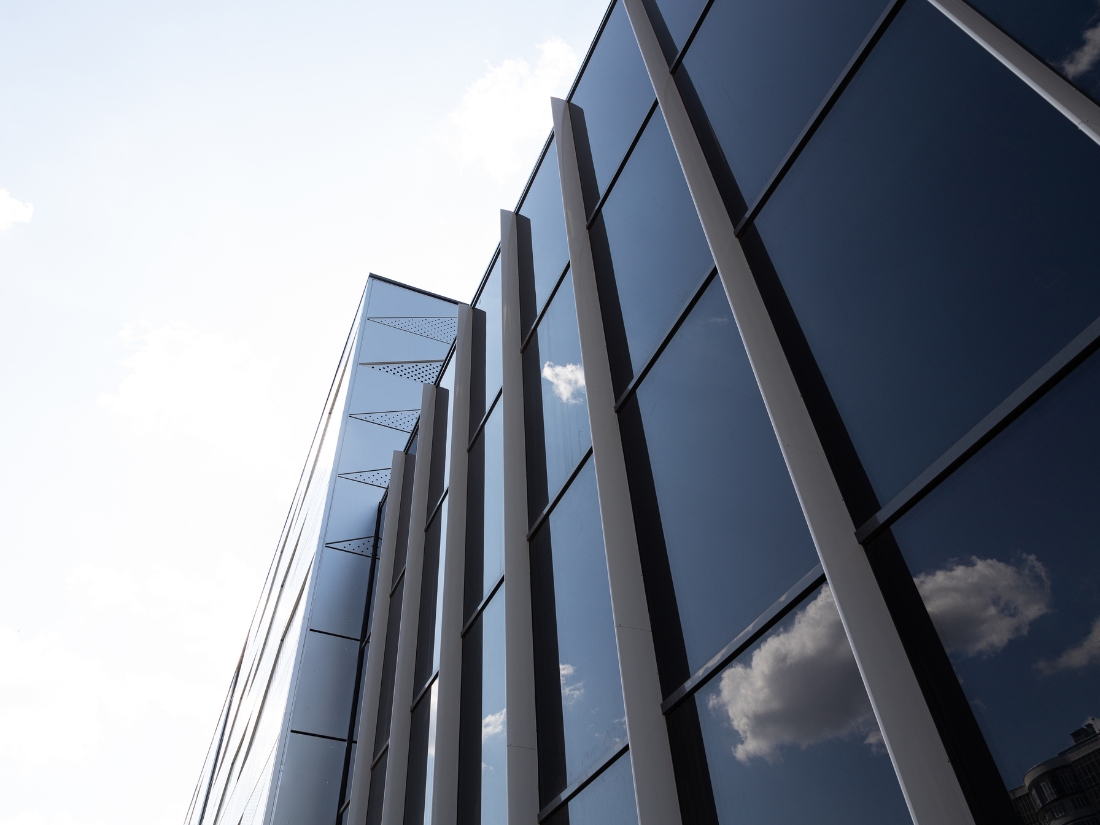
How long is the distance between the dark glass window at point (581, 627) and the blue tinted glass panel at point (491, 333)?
13.8 feet

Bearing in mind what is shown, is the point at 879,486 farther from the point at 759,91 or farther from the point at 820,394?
the point at 759,91

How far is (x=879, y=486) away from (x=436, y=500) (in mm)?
11151

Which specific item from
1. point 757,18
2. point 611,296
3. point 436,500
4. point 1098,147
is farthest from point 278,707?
point 1098,147

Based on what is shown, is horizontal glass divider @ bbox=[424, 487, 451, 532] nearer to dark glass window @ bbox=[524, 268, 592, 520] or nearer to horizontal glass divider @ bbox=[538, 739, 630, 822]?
dark glass window @ bbox=[524, 268, 592, 520]

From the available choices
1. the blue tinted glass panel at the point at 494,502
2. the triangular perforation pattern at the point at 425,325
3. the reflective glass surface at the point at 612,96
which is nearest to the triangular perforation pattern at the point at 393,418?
the triangular perforation pattern at the point at 425,325

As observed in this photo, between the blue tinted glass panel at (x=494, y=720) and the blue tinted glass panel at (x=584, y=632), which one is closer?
the blue tinted glass panel at (x=584, y=632)

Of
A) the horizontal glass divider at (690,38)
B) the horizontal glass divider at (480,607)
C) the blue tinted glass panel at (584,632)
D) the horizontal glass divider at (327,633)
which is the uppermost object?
the horizontal glass divider at (690,38)

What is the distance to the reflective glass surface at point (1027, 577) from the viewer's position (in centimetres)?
369

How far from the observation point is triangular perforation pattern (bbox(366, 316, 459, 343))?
89.0 ft

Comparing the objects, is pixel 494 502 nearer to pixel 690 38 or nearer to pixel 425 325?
pixel 690 38

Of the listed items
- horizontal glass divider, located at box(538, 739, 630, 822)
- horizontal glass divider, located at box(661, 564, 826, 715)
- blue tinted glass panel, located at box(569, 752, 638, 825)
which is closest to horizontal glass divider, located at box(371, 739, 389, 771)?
horizontal glass divider, located at box(538, 739, 630, 822)

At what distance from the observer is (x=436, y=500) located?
15.3 m

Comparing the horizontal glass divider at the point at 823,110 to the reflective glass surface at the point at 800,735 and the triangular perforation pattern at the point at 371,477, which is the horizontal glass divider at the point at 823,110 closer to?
the reflective glass surface at the point at 800,735

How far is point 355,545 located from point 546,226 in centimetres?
1023
